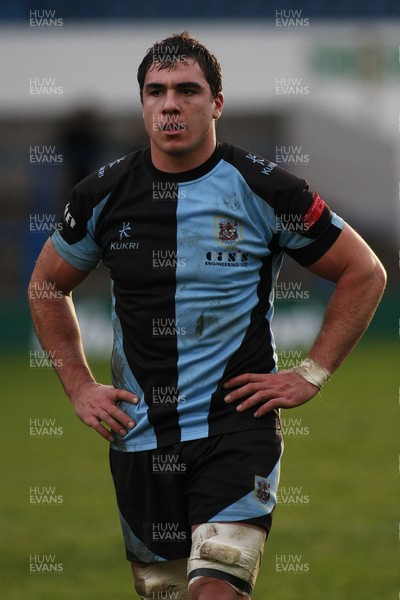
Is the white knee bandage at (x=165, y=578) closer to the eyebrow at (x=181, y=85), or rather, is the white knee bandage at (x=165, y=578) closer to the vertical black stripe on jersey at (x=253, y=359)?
the vertical black stripe on jersey at (x=253, y=359)

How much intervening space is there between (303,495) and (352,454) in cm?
183

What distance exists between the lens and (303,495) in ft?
31.6

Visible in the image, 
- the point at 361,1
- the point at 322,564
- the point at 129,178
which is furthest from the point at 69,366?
the point at 361,1

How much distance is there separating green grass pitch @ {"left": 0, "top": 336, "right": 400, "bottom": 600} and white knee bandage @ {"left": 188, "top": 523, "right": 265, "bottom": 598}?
87.6 inches

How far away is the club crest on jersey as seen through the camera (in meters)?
4.88

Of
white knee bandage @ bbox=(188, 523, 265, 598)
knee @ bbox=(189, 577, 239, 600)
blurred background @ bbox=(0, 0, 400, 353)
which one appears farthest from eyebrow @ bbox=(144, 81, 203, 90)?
blurred background @ bbox=(0, 0, 400, 353)

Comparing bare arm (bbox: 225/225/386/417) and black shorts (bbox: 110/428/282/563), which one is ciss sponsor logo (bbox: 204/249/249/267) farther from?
black shorts (bbox: 110/428/282/563)

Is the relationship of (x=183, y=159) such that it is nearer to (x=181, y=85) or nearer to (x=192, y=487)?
(x=181, y=85)

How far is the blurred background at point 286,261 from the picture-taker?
26.5ft

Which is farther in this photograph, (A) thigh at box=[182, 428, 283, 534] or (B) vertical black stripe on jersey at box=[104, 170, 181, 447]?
(B) vertical black stripe on jersey at box=[104, 170, 181, 447]

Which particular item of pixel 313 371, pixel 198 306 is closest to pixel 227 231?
pixel 198 306

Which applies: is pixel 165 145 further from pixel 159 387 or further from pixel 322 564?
pixel 322 564

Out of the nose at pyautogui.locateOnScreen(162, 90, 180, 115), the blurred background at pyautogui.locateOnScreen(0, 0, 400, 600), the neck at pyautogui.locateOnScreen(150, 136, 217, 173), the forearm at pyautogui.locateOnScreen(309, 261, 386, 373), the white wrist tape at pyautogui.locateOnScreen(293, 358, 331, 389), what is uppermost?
the nose at pyautogui.locateOnScreen(162, 90, 180, 115)

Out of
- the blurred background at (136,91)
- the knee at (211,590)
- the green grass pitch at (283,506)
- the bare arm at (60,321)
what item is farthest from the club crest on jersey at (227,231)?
the blurred background at (136,91)
